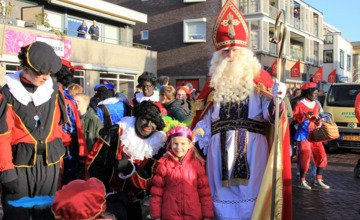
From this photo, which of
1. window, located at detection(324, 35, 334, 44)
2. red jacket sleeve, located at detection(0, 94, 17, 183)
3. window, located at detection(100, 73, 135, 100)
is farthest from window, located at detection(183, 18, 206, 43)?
window, located at detection(324, 35, 334, 44)

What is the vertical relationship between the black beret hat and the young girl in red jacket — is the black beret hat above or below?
above

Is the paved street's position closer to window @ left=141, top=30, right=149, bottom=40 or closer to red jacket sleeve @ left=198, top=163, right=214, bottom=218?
red jacket sleeve @ left=198, top=163, right=214, bottom=218

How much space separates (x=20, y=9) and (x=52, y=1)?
150cm

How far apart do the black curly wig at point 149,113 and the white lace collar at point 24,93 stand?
877 mm

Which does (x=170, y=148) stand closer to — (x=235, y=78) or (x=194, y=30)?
(x=235, y=78)

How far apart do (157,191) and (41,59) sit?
58.0 inches

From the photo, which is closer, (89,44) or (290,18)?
(89,44)

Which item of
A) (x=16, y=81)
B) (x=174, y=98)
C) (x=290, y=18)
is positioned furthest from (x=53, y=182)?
(x=290, y=18)

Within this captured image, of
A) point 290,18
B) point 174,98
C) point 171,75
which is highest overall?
point 290,18

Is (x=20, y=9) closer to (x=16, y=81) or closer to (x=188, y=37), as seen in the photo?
(x=188, y=37)

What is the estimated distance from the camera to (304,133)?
6.69 metres

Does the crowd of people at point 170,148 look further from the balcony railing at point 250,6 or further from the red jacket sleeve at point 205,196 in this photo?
the balcony railing at point 250,6

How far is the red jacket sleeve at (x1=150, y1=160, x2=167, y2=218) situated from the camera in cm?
326

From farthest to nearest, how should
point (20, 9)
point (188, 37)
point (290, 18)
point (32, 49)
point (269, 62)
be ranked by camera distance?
point (290, 18) < point (269, 62) < point (188, 37) < point (20, 9) < point (32, 49)
